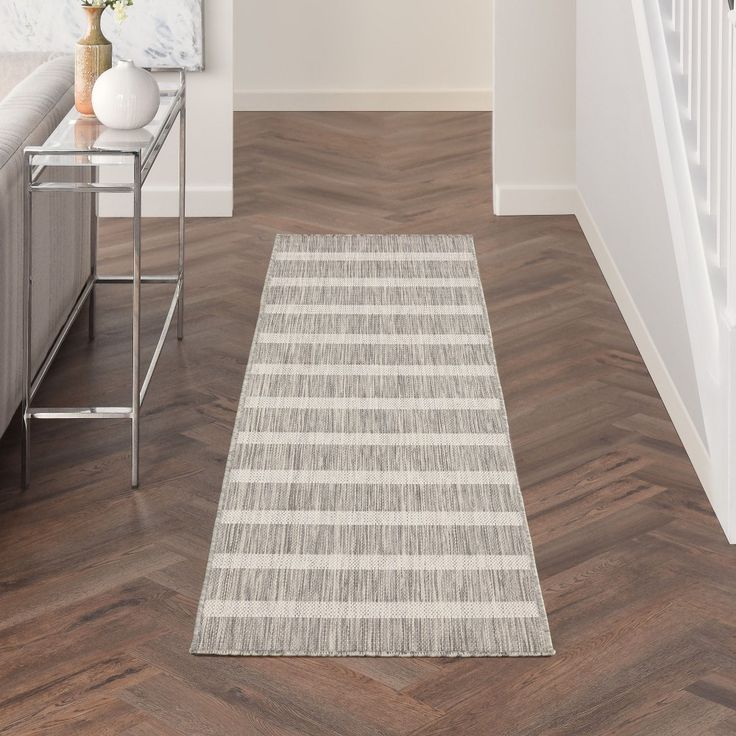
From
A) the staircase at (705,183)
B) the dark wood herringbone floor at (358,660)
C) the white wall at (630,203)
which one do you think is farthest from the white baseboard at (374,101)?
the staircase at (705,183)

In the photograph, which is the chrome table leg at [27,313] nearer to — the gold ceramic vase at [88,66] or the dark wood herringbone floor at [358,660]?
the dark wood herringbone floor at [358,660]

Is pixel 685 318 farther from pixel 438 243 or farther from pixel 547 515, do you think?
pixel 438 243

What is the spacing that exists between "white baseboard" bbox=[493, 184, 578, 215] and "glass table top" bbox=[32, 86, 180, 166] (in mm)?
2271

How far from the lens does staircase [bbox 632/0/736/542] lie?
2.98 m

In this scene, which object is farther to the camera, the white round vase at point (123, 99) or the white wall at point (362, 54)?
the white wall at point (362, 54)

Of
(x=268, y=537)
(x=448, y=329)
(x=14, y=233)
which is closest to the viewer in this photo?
(x=268, y=537)

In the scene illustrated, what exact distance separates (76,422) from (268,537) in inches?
37.5

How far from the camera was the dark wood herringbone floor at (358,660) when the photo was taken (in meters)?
2.38

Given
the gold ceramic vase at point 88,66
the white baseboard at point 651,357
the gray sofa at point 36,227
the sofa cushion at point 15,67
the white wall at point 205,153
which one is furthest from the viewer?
the white wall at point 205,153

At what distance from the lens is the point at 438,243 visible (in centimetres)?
512

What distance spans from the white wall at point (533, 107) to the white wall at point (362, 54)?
2.20m

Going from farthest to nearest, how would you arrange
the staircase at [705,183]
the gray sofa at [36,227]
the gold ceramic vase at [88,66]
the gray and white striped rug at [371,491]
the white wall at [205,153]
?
the white wall at [205,153]
the gold ceramic vase at [88,66]
the gray sofa at [36,227]
the staircase at [705,183]
the gray and white striped rug at [371,491]

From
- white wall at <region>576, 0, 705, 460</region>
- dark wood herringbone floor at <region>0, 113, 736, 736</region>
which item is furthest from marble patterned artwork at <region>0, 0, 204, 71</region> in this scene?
white wall at <region>576, 0, 705, 460</region>

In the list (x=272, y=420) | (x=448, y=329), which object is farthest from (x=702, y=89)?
(x=272, y=420)
